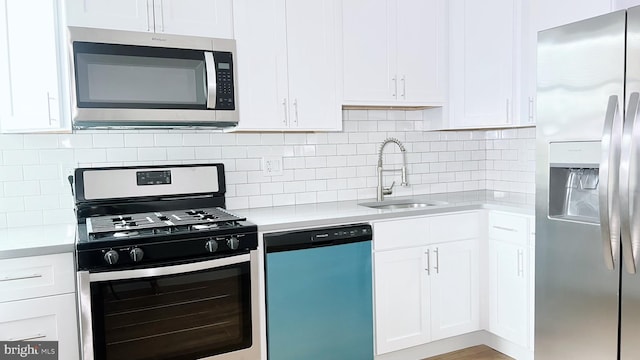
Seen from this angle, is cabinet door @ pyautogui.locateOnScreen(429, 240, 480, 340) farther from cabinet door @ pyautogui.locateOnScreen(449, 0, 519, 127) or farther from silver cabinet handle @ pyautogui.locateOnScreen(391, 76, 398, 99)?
silver cabinet handle @ pyautogui.locateOnScreen(391, 76, 398, 99)

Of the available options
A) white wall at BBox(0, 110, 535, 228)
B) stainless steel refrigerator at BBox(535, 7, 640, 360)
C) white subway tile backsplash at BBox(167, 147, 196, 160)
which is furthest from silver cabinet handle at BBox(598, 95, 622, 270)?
white subway tile backsplash at BBox(167, 147, 196, 160)

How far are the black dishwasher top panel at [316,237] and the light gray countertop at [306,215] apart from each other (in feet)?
0.11

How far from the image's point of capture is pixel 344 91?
2.88m

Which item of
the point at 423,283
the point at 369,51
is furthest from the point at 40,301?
the point at 369,51

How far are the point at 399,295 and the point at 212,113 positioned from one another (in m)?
1.43

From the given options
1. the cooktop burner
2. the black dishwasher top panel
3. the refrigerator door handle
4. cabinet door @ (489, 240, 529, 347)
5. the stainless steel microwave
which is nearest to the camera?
the refrigerator door handle

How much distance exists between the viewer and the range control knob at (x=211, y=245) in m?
2.18

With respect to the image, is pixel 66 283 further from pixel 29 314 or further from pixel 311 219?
pixel 311 219

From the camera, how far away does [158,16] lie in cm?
240

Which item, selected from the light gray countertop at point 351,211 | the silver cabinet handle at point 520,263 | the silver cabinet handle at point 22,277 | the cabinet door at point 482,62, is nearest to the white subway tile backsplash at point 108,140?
the light gray countertop at point 351,211

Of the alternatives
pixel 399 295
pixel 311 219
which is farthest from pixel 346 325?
pixel 311 219

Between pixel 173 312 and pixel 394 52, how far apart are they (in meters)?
1.98

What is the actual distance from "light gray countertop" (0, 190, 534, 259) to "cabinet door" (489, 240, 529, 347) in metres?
0.25

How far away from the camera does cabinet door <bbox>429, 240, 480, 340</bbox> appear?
285 cm
